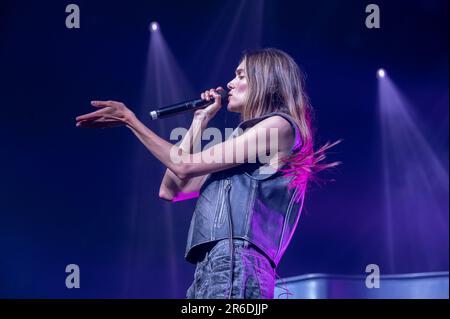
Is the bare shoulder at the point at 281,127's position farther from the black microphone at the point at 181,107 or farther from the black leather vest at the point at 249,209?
the black microphone at the point at 181,107

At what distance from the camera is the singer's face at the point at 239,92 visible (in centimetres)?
216

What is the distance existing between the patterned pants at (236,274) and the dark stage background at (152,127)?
11.1ft

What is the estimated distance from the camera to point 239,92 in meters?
2.18

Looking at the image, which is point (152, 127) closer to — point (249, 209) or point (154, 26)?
point (154, 26)

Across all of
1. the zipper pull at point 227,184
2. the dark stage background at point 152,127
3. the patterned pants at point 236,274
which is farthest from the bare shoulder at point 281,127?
the dark stage background at point 152,127

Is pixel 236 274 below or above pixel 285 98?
below

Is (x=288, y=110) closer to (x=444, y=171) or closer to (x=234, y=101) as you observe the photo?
(x=234, y=101)

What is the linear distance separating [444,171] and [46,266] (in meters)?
4.05

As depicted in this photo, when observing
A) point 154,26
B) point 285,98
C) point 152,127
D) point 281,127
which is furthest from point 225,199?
point 154,26

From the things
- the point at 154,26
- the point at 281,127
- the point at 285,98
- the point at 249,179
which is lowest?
the point at 249,179

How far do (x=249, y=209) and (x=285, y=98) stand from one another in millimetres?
474

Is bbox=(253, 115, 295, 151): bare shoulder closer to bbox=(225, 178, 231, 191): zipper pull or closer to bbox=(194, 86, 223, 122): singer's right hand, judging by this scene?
bbox=(225, 178, 231, 191): zipper pull

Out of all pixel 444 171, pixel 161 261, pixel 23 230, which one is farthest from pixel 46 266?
pixel 444 171

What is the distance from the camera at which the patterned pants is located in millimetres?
1720
